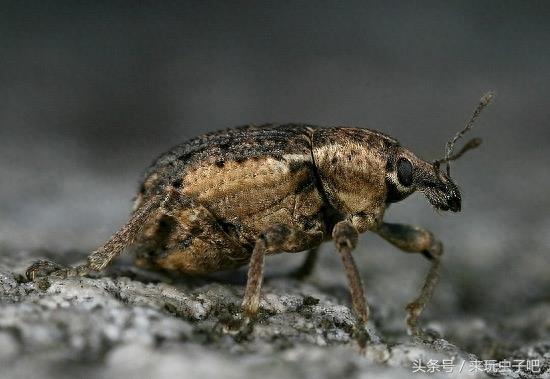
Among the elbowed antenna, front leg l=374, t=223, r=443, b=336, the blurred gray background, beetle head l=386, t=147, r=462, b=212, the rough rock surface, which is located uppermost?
the blurred gray background

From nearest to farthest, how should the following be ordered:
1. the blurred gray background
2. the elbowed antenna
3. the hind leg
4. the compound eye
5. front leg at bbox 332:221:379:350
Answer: front leg at bbox 332:221:379:350 → the hind leg → the elbowed antenna → the compound eye → the blurred gray background

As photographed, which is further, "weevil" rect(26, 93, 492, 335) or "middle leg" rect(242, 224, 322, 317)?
"weevil" rect(26, 93, 492, 335)

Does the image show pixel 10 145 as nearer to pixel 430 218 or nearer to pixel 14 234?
pixel 14 234

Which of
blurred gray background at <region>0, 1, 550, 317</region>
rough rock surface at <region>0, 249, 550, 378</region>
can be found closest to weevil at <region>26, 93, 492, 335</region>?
rough rock surface at <region>0, 249, 550, 378</region>

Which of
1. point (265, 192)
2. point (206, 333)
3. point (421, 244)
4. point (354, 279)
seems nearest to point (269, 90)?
point (421, 244)

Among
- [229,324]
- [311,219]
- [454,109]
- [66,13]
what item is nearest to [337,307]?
[311,219]

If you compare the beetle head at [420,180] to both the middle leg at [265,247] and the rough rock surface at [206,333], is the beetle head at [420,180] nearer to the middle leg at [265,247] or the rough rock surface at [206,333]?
the middle leg at [265,247]

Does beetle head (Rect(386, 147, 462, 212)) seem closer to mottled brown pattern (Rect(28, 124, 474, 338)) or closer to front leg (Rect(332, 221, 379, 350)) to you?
mottled brown pattern (Rect(28, 124, 474, 338))
